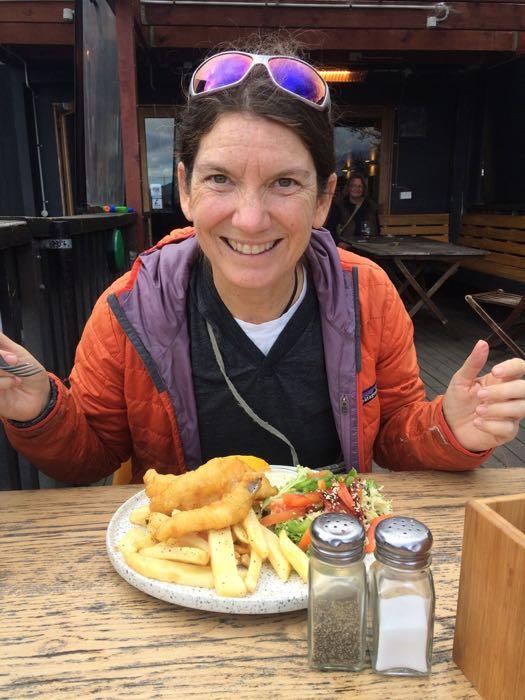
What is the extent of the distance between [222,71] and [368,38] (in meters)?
5.80

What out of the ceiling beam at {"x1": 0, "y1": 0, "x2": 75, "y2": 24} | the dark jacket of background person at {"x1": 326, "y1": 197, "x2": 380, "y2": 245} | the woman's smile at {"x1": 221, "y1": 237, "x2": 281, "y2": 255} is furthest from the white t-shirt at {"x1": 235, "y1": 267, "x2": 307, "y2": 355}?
the dark jacket of background person at {"x1": 326, "y1": 197, "x2": 380, "y2": 245}

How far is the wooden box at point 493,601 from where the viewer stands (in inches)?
27.7

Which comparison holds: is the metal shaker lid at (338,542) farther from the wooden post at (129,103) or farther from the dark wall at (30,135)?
the dark wall at (30,135)

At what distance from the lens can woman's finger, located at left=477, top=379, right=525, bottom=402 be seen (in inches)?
48.8

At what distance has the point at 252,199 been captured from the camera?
1423mm

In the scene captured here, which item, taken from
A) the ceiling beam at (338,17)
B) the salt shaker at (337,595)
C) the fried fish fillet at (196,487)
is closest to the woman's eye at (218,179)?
the fried fish fillet at (196,487)

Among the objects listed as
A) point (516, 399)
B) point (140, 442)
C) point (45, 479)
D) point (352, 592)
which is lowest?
point (45, 479)

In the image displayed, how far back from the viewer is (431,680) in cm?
83

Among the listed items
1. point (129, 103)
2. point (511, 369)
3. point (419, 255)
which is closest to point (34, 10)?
point (129, 103)

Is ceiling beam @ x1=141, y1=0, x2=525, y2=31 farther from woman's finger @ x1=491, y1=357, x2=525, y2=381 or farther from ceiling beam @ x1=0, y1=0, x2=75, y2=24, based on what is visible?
→ woman's finger @ x1=491, y1=357, x2=525, y2=381

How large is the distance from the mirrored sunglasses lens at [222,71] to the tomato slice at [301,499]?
3.45 feet

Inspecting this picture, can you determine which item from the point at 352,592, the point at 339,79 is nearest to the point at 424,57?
the point at 339,79

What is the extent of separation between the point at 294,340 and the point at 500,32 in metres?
6.68

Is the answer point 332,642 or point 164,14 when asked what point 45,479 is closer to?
point 332,642
